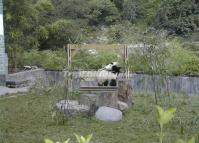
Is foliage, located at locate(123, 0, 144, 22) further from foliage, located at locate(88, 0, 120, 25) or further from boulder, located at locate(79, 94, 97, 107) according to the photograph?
boulder, located at locate(79, 94, 97, 107)

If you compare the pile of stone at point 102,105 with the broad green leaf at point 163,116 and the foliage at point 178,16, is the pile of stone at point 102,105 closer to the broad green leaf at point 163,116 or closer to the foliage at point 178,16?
the broad green leaf at point 163,116

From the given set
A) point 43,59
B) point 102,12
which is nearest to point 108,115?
point 43,59

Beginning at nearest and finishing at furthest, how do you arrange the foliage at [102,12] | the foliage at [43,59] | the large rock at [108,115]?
the large rock at [108,115] → the foliage at [43,59] → the foliage at [102,12]

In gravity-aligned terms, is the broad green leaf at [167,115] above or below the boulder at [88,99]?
above

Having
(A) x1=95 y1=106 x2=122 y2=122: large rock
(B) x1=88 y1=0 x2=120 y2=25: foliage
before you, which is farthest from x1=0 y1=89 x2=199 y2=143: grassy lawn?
(B) x1=88 y1=0 x2=120 y2=25: foliage

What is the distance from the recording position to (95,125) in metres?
6.22

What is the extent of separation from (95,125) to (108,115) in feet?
1.24

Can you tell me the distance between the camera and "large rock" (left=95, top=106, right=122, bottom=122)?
6539mm

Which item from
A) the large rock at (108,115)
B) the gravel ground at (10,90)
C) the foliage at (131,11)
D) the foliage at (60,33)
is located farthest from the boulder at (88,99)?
the foliage at (131,11)

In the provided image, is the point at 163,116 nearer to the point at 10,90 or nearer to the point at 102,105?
the point at 102,105

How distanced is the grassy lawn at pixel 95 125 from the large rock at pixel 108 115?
9 centimetres

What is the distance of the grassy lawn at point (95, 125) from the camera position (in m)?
5.41

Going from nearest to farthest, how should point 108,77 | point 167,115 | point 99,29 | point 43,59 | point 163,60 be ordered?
point 167,115, point 163,60, point 108,77, point 43,59, point 99,29

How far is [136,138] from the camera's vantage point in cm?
542
